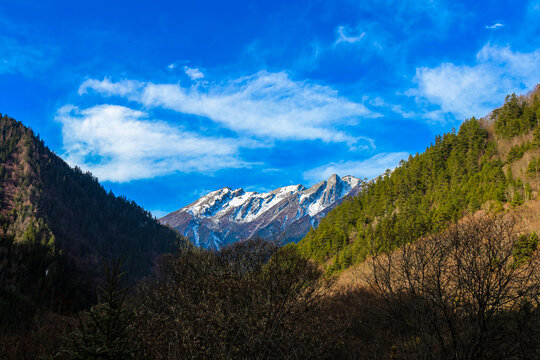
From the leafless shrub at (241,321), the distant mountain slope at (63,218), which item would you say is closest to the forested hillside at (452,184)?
the leafless shrub at (241,321)

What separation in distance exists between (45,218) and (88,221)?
26.3m

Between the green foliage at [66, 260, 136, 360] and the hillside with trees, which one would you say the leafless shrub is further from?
the green foliage at [66, 260, 136, 360]

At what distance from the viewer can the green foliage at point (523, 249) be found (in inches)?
415

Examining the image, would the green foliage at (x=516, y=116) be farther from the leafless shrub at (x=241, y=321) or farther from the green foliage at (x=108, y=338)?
the green foliage at (x=108, y=338)

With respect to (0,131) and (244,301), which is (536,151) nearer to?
(244,301)

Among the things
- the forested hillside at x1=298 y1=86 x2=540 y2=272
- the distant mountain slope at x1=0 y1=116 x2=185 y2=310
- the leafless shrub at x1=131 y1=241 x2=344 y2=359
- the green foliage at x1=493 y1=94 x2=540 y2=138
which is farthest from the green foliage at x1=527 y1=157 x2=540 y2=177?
the distant mountain slope at x1=0 y1=116 x2=185 y2=310

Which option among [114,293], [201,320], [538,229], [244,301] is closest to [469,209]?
[538,229]

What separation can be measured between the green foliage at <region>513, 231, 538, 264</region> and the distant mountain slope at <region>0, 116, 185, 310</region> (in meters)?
89.7

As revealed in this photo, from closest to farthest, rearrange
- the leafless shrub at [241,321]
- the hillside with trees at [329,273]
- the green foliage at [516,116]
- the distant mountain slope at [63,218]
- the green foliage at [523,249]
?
the hillside with trees at [329,273] < the green foliage at [523,249] < the leafless shrub at [241,321] < the green foliage at [516,116] < the distant mountain slope at [63,218]

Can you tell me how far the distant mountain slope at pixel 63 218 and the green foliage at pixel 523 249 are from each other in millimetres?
89655

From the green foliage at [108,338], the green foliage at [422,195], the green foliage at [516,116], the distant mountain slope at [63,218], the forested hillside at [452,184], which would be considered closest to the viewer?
the green foliage at [108,338]

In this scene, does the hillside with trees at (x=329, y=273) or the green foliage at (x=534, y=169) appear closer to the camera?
the hillside with trees at (x=329, y=273)

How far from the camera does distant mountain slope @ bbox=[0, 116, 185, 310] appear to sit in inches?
3834

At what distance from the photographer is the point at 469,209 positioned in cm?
4784
